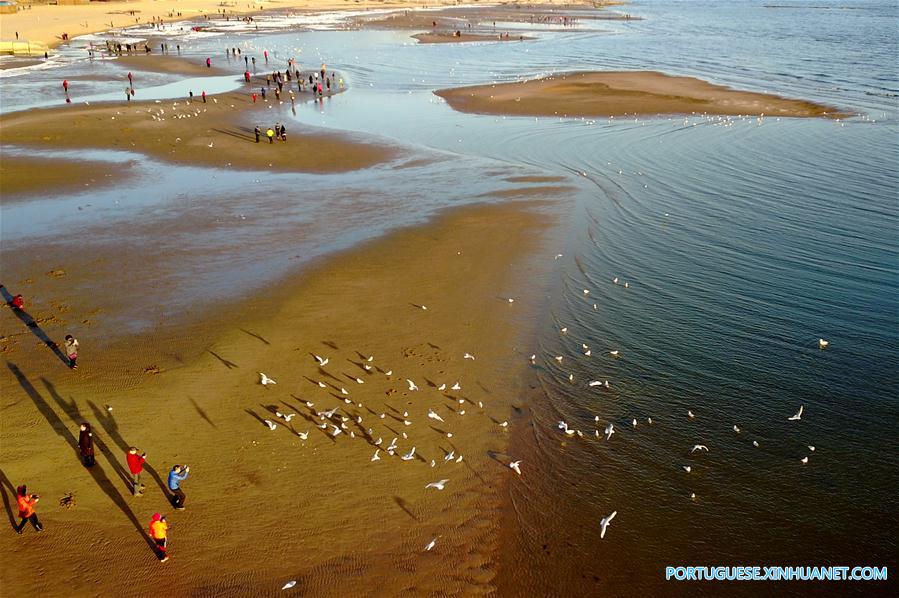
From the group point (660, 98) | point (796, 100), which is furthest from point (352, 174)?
point (796, 100)

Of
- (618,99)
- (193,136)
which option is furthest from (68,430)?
(618,99)

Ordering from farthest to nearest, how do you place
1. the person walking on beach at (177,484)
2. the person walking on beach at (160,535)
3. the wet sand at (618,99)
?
the wet sand at (618,99), the person walking on beach at (177,484), the person walking on beach at (160,535)

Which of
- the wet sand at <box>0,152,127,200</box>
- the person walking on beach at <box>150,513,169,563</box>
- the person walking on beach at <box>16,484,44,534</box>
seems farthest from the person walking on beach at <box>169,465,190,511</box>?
the wet sand at <box>0,152,127,200</box>

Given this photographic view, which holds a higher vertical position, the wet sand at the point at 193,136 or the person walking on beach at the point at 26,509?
the wet sand at the point at 193,136

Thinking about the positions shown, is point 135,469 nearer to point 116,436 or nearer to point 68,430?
point 116,436

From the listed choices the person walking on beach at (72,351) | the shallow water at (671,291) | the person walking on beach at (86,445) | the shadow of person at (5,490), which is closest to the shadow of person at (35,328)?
the person walking on beach at (72,351)

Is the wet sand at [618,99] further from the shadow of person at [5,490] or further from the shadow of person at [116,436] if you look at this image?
the shadow of person at [5,490]
